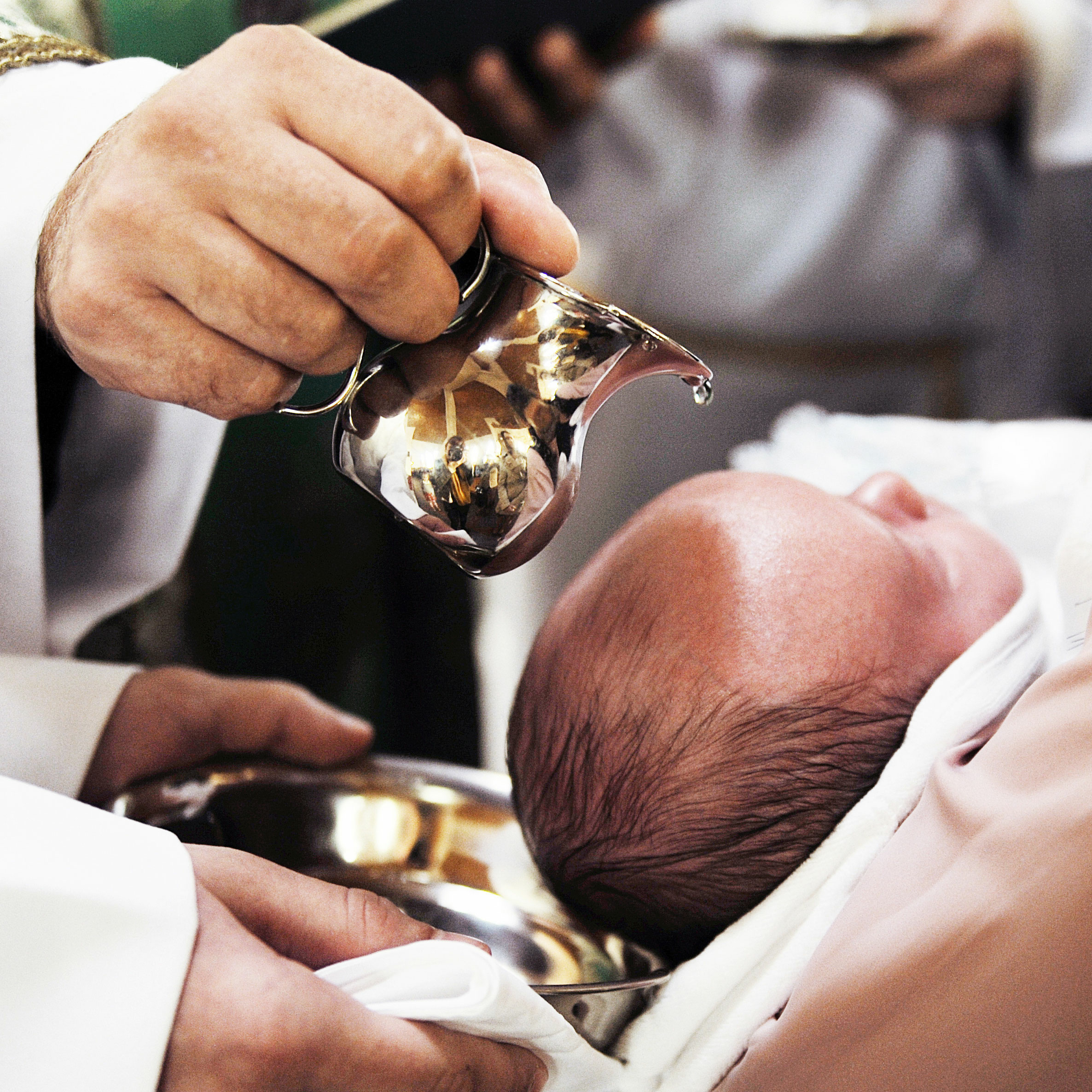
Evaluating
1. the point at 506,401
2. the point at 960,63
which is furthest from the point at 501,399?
the point at 960,63

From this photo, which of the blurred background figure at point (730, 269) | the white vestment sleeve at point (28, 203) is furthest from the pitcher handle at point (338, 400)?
the blurred background figure at point (730, 269)

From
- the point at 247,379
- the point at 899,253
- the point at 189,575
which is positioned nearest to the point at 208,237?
the point at 247,379

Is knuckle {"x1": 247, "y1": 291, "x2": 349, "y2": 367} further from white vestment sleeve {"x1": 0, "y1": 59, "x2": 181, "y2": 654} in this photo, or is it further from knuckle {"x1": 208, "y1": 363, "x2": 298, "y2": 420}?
white vestment sleeve {"x1": 0, "y1": 59, "x2": 181, "y2": 654}

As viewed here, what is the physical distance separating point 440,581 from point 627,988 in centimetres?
90

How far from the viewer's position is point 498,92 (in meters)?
1.29

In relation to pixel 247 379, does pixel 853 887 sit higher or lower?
lower

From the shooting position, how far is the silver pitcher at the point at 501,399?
19.4 inches

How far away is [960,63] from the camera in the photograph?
54.7 inches

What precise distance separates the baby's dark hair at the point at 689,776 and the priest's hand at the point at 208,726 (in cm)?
23

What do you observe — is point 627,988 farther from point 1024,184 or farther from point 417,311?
point 1024,184

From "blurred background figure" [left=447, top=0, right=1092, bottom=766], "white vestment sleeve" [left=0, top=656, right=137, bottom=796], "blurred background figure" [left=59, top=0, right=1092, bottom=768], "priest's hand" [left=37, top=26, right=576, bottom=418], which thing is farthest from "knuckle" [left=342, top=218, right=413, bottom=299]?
"blurred background figure" [left=447, top=0, right=1092, bottom=766]

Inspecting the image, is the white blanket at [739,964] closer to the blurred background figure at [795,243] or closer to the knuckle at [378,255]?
the knuckle at [378,255]

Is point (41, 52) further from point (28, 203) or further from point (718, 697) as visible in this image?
point (718, 697)

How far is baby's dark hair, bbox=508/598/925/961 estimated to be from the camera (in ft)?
2.07
